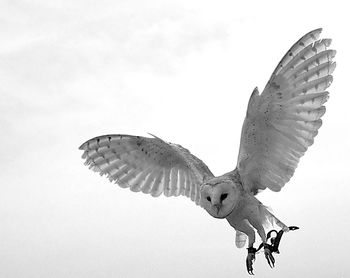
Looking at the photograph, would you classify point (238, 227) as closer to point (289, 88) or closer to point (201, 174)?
point (201, 174)

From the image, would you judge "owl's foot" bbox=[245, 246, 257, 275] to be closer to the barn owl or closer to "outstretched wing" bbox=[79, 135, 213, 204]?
the barn owl

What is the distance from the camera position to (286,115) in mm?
8117

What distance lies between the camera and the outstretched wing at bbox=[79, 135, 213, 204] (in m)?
9.22

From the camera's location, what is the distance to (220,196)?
305 inches

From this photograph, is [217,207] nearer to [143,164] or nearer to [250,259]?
[250,259]

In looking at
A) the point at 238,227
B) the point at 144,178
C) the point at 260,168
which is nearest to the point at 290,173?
the point at 260,168

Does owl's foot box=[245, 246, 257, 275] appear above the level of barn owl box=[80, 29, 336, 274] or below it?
below

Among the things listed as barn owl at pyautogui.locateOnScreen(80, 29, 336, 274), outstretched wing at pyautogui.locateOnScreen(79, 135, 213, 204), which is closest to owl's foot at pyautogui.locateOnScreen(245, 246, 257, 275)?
barn owl at pyautogui.locateOnScreen(80, 29, 336, 274)

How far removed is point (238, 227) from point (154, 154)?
1.74 metres

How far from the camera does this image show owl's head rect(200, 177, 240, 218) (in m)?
7.75

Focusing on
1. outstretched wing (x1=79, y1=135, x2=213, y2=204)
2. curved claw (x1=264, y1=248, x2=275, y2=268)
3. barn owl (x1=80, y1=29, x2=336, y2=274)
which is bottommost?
curved claw (x1=264, y1=248, x2=275, y2=268)

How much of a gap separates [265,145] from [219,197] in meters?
1.04

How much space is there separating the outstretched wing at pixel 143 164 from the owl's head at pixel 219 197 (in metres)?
1.19

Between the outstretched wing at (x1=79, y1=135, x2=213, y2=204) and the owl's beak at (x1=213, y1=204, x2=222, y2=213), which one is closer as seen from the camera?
the owl's beak at (x1=213, y1=204, x2=222, y2=213)
